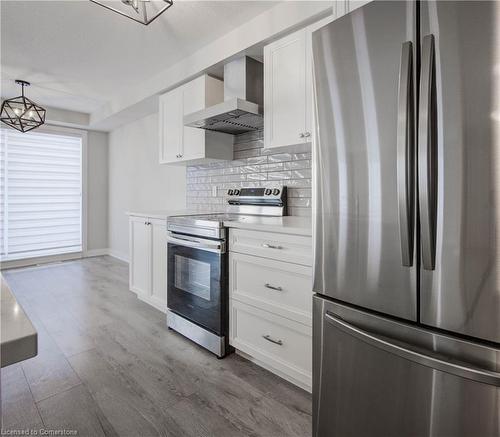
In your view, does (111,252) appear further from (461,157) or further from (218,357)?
(461,157)

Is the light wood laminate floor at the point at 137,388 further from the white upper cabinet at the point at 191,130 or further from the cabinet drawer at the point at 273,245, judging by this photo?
the white upper cabinet at the point at 191,130

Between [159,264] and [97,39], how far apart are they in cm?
215

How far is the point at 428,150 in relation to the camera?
0.98 m

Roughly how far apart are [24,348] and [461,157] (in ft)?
3.86

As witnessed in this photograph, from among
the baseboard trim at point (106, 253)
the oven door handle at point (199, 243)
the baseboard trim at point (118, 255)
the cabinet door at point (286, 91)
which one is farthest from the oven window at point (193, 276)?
the baseboard trim at point (106, 253)

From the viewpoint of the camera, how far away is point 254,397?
5.92ft

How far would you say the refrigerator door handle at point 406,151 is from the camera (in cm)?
102

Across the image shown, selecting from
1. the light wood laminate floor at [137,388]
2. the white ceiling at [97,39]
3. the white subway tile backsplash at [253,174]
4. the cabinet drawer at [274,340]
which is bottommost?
the light wood laminate floor at [137,388]

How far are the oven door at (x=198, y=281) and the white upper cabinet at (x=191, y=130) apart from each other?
946 mm

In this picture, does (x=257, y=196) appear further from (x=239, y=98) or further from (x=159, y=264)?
(x=159, y=264)

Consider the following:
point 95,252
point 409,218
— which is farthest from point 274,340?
point 95,252

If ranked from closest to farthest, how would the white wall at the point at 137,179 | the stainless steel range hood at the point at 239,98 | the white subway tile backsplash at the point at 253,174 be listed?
the stainless steel range hood at the point at 239,98 < the white subway tile backsplash at the point at 253,174 < the white wall at the point at 137,179

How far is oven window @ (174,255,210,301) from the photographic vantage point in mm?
2311

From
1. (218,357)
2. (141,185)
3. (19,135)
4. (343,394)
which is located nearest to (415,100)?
(343,394)
